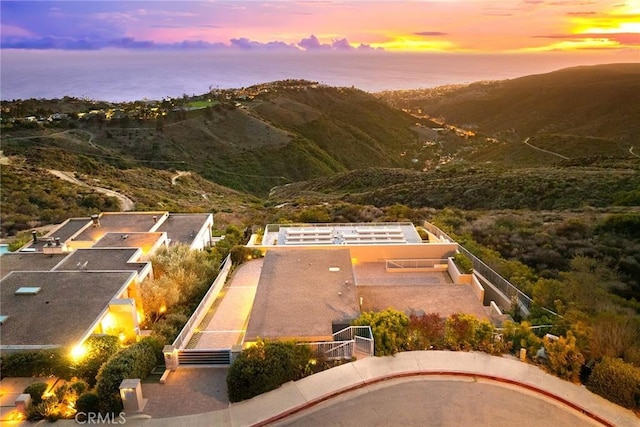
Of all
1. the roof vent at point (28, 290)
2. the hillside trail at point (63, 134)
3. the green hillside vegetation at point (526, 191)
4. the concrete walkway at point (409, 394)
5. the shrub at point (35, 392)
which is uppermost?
the hillside trail at point (63, 134)

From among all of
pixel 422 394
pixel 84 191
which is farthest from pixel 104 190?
pixel 422 394

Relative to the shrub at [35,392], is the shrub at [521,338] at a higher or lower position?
lower

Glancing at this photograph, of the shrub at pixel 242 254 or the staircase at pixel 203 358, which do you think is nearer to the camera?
the staircase at pixel 203 358

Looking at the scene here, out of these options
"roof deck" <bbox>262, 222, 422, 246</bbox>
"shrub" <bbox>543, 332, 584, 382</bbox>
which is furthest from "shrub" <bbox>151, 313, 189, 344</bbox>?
"shrub" <bbox>543, 332, 584, 382</bbox>

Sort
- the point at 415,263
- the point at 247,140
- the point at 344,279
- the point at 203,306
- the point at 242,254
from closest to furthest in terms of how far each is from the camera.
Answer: the point at 203,306
the point at 344,279
the point at 415,263
the point at 242,254
the point at 247,140

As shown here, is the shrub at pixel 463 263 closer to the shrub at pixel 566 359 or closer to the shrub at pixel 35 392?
the shrub at pixel 566 359

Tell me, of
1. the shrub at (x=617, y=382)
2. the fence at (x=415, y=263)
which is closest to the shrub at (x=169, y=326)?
the fence at (x=415, y=263)

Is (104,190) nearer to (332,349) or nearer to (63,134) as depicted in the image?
(63,134)
